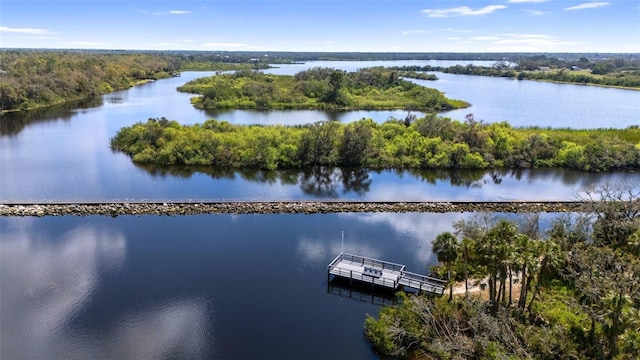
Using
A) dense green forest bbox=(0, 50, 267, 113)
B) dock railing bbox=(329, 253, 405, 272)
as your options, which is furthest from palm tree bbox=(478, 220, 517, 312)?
dense green forest bbox=(0, 50, 267, 113)

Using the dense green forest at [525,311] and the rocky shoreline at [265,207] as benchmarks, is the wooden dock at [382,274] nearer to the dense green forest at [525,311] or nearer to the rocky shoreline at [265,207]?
the dense green forest at [525,311]

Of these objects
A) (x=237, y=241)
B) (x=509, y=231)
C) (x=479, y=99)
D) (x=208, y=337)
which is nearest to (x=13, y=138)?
(x=237, y=241)

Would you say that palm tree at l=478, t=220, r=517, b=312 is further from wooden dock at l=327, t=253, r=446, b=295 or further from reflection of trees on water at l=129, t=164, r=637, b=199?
reflection of trees on water at l=129, t=164, r=637, b=199

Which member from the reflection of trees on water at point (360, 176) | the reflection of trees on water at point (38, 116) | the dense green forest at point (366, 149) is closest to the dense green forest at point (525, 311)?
the reflection of trees on water at point (360, 176)

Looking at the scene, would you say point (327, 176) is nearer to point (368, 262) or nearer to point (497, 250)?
point (368, 262)

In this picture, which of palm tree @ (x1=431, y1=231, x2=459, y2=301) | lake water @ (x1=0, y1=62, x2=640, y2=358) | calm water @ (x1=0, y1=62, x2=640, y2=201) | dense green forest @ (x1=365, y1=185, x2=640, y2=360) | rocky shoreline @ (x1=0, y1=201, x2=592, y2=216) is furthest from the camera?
calm water @ (x1=0, y1=62, x2=640, y2=201)
